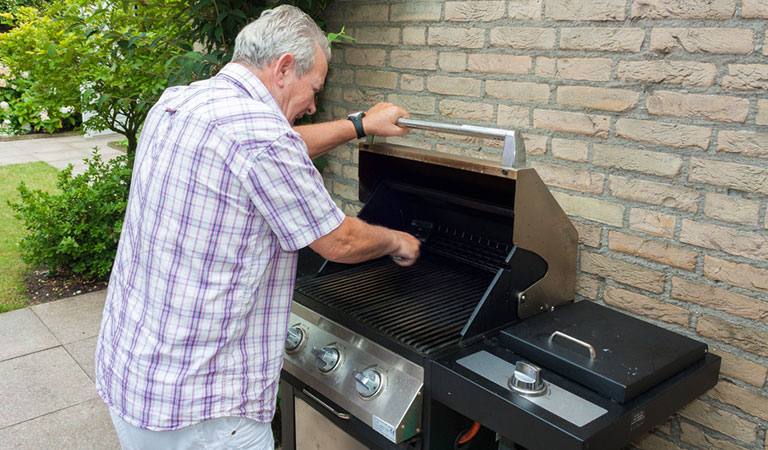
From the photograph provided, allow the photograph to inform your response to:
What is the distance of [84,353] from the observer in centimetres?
424

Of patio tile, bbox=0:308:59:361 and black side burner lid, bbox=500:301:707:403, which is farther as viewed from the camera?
patio tile, bbox=0:308:59:361

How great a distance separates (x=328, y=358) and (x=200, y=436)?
0.42 meters

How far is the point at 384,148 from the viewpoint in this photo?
2211mm

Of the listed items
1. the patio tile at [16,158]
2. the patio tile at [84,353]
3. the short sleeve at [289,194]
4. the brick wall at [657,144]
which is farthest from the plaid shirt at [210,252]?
the patio tile at [16,158]

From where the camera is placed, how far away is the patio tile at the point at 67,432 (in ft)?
10.8

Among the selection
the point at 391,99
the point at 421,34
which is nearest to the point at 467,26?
the point at 421,34

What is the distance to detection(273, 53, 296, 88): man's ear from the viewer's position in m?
1.75

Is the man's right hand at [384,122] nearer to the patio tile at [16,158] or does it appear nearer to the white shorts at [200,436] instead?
the white shorts at [200,436]

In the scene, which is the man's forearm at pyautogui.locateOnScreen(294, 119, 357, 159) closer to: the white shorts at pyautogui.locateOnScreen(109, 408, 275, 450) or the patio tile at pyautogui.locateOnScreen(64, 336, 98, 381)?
the white shorts at pyautogui.locateOnScreen(109, 408, 275, 450)

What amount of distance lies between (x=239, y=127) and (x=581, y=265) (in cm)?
124

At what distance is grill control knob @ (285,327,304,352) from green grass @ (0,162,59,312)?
3.74 m

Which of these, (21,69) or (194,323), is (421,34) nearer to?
(194,323)

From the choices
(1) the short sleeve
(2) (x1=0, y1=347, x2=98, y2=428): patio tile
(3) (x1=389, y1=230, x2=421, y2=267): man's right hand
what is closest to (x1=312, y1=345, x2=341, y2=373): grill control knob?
(3) (x1=389, y1=230, x2=421, y2=267): man's right hand

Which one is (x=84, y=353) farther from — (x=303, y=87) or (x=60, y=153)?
(x=60, y=153)
